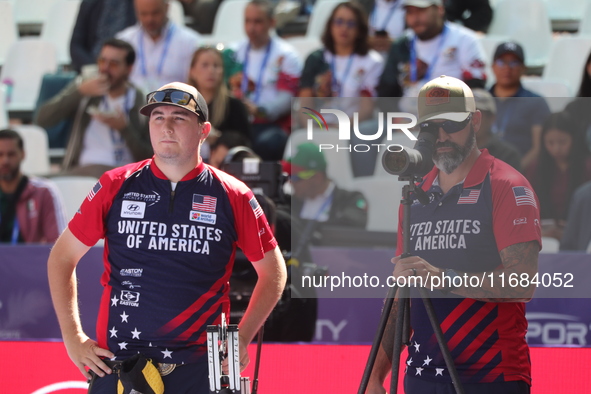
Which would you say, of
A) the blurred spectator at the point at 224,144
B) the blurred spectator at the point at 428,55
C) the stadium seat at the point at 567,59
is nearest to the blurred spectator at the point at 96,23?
the blurred spectator at the point at 224,144

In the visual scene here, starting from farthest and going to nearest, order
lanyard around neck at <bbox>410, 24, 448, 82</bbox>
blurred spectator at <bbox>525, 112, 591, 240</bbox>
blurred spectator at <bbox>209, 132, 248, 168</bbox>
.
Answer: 1. lanyard around neck at <bbox>410, 24, 448, 82</bbox>
2. blurred spectator at <bbox>209, 132, 248, 168</bbox>
3. blurred spectator at <bbox>525, 112, 591, 240</bbox>

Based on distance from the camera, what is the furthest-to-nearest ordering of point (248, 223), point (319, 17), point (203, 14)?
point (203, 14) → point (319, 17) → point (248, 223)

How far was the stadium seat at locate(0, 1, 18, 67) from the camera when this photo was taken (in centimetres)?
754

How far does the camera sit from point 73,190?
6152 mm

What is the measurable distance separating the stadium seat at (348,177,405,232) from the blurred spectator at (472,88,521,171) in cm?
35

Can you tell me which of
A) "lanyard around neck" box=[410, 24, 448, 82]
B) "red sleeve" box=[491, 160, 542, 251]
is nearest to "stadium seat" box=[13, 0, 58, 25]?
"lanyard around neck" box=[410, 24, 448, 82]

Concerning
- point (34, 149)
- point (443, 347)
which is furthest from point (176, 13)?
point (443, 347)

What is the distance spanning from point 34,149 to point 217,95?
1758 mm

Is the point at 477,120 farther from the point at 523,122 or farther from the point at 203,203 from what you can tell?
the point at 523,122

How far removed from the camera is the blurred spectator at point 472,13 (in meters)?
7.74

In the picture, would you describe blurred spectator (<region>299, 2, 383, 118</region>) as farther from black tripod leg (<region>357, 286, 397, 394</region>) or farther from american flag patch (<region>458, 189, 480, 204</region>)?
black tripod leg (<region>357, 286, 397, 394</region>)

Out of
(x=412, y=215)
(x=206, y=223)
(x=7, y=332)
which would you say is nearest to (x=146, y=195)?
(x=206, y=223)

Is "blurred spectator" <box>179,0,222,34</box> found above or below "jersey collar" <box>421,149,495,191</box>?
above

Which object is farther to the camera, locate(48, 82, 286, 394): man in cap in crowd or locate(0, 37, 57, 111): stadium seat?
locate(0, 37, 57, 111): stadium seat
